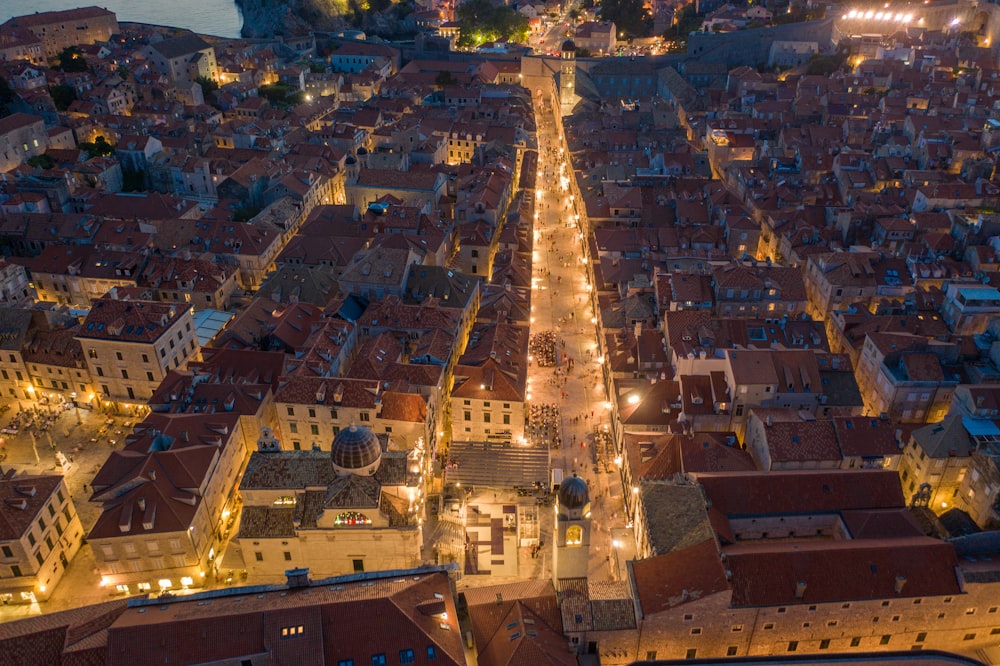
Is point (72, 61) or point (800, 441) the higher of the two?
point (72, 61)

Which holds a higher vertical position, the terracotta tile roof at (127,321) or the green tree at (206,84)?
the green tree at (206,84)

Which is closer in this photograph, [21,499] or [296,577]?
[296,577]

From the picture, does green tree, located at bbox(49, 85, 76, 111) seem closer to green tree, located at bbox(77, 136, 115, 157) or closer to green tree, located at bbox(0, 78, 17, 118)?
green tree, located at bbox(0, 78, 17, 118)

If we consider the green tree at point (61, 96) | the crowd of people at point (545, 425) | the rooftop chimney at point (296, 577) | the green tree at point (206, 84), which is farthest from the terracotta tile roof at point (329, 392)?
the green tree at point (206, 84)

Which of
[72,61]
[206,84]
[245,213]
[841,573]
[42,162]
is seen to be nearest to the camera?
[841,573]

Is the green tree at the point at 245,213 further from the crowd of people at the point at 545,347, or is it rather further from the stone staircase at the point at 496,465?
the stone staircase at the point at 496,465

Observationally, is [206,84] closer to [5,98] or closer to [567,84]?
[5,98]

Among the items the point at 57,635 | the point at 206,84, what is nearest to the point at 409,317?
the point at 57,635

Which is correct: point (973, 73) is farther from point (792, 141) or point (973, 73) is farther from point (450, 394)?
point (450, 394)
